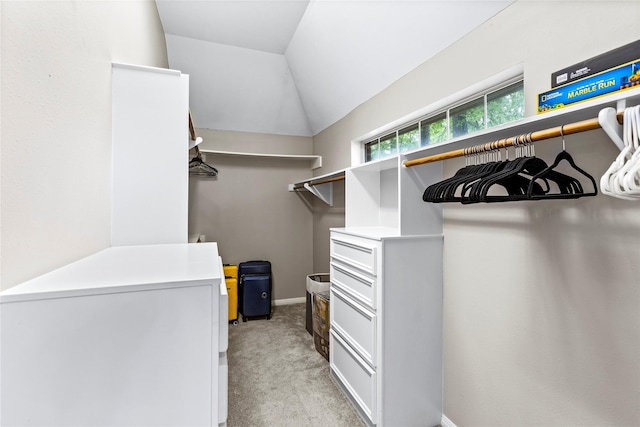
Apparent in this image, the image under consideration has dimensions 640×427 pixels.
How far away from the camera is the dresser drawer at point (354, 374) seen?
1.83 metres

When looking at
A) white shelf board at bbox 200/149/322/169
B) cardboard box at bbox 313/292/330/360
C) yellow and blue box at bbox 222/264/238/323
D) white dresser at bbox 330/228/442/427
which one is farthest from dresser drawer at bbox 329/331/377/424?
white shelf board at bbox 200/149/322/169

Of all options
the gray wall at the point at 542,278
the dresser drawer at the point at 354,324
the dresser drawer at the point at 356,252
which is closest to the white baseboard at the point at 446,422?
the gray wall at the point at 542,278

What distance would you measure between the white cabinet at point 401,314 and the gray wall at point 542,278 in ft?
0.27

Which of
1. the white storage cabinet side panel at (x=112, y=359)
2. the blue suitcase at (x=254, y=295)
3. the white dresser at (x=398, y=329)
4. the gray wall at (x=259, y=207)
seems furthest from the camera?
the gray wall at (x=259, y=207)

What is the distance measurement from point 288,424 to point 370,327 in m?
0.78

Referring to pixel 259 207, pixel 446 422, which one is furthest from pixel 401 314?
pixel 259 207

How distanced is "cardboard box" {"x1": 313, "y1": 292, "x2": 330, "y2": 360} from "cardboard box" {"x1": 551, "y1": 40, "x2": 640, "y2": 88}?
210 centimetres

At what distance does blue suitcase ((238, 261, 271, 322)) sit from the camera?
11.7 feet

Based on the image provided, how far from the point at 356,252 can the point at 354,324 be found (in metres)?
0.47

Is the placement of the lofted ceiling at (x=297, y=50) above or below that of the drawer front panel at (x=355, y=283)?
above

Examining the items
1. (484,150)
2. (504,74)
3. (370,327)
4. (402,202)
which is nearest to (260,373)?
(370,327)

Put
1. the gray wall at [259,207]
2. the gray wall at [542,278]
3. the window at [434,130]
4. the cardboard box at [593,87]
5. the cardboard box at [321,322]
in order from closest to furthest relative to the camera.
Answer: the cardboard box at [593,87] < the gray wall at [542,278] < the window at [434,130] < the cardboard box at [321,322] < the gray wall at [259,207]

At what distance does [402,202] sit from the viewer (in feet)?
5.80

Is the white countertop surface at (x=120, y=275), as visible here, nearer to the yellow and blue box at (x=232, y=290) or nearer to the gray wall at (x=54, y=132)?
the gray wall at (x=54, y=132)
